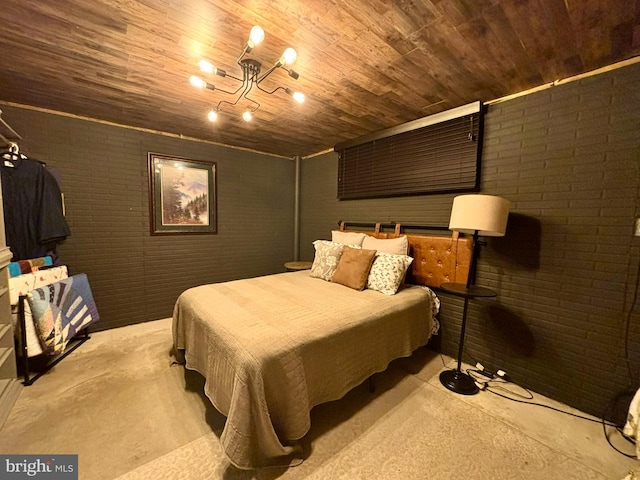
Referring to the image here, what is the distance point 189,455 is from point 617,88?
141 inches

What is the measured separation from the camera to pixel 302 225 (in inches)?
181

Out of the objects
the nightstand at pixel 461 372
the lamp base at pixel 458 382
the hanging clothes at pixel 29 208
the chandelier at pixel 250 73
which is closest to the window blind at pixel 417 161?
the nightstand at pixel 461 372

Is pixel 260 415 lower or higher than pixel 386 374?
higher

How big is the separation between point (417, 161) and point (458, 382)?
218cm

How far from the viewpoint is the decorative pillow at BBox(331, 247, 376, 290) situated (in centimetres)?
251

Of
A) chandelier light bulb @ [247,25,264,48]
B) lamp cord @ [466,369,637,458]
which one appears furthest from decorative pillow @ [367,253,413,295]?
chandelier light bulb @ [247,25,264,48]

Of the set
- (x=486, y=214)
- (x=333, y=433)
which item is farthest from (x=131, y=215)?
(x=486, y=214)

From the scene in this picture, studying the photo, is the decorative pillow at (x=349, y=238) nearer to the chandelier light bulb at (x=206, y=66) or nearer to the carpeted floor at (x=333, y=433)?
the carpeted floor at (x=333, y=433)

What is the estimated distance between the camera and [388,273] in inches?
97.4

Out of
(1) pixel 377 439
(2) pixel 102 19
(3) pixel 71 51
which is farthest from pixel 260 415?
(3) pixel 71 51

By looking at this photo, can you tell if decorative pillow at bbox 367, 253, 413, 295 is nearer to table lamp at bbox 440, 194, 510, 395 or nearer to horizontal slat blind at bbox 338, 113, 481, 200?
table lamp at bbox 440, 194, 510, 395

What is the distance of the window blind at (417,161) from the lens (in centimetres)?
244

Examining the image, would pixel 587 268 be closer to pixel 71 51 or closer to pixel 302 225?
pixel 302 225

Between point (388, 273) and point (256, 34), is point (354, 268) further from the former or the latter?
point (256, 34)
